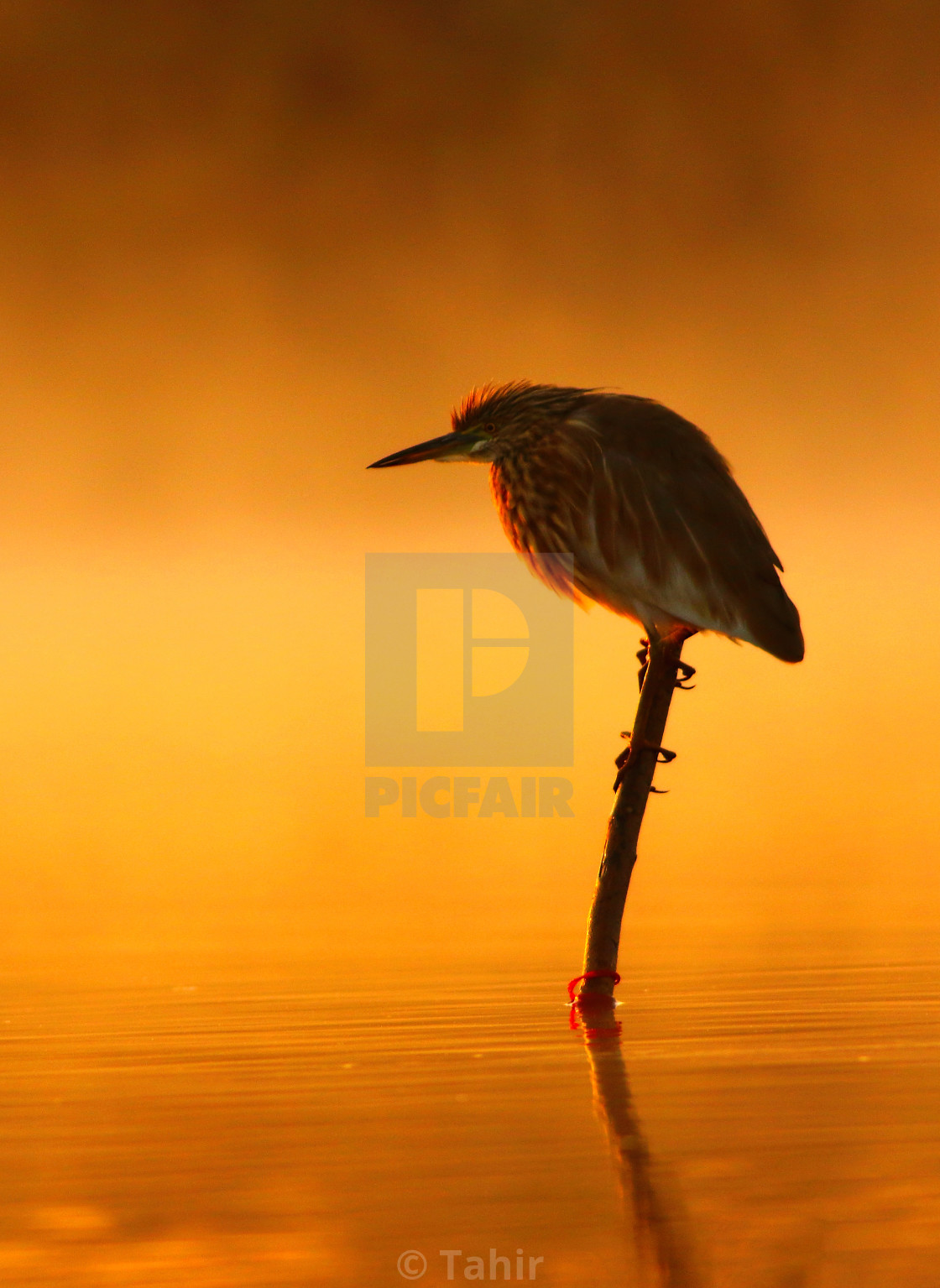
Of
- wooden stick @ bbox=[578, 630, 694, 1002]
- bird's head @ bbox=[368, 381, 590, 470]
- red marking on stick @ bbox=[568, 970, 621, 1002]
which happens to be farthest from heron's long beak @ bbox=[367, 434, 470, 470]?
red marking on stick @ bbox=[568, 970, 621, 1002]

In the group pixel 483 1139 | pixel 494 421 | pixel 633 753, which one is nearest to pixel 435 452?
pixel 494 421

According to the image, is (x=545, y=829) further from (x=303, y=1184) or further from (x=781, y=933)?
(x=303, y=1184)

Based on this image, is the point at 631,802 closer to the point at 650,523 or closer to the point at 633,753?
the point at 633,753

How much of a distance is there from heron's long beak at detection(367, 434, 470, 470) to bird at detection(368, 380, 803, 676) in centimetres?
24

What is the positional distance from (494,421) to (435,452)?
30 cm

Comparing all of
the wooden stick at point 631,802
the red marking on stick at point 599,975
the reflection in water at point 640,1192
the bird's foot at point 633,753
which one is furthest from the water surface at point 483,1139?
the bird's foot at point 633,753

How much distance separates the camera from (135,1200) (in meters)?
4.36

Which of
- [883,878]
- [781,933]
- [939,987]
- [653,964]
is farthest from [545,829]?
[939,987]

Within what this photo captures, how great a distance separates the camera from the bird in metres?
6.73

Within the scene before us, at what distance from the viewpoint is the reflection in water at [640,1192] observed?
3594 millimetres

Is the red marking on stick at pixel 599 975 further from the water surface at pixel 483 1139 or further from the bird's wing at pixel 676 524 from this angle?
the bird's wing at pixel 676 524

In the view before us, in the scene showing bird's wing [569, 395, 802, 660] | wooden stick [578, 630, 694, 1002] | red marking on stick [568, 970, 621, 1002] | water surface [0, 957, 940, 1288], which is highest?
bird's wing [569, 395, 802, 660]

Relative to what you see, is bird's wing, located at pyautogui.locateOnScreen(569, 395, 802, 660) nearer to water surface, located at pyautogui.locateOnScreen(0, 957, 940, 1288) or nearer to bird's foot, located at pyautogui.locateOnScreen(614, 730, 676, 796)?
bird's foot, located at pyautogui.locateOnScreen(614, 730, 676, 796)

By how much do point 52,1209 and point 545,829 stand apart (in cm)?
1911
